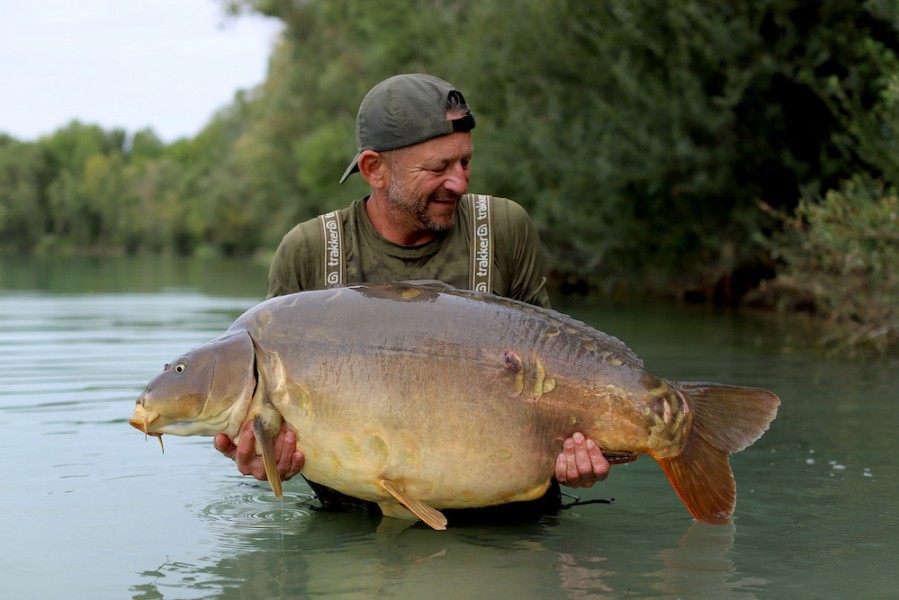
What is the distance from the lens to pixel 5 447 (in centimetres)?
613

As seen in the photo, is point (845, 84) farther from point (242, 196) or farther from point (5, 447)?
point (242, 196)

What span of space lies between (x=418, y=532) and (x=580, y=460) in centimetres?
81

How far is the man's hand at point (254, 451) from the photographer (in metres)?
3.78

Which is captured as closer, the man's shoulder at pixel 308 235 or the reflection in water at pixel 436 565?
the reflection in water at pixel 436 565

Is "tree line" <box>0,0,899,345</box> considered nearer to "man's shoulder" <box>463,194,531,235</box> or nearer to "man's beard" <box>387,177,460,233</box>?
"man's shoulder" <box>463,194,531,235</box>

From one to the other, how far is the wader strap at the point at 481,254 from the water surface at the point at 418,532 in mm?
948

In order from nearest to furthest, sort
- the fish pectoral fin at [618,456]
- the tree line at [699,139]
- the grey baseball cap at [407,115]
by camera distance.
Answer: the fish pectoral fin at [618,456] < the grey baseball cap at [407,115] < the tree line at [699,139]

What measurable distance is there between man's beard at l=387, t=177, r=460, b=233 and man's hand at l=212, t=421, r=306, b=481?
3.48 ft

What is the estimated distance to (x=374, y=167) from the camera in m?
4.46

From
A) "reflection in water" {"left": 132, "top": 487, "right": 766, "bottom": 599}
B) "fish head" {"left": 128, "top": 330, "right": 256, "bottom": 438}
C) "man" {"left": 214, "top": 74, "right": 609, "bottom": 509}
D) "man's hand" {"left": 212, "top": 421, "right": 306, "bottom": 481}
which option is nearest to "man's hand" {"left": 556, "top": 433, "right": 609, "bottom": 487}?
"reflection in water" {"left": 132, "top": 487, "right": 766, "bottom": 599}

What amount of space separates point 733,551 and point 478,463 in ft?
3.40

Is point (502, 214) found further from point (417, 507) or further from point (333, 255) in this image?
point (417, 507)

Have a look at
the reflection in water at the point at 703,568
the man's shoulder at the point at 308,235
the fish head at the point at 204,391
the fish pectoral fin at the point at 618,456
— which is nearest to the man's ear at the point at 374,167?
the man's shoulder at the point at 308,235

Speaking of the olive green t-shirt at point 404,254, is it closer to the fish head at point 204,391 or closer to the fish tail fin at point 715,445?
the fish head at point 204,391
